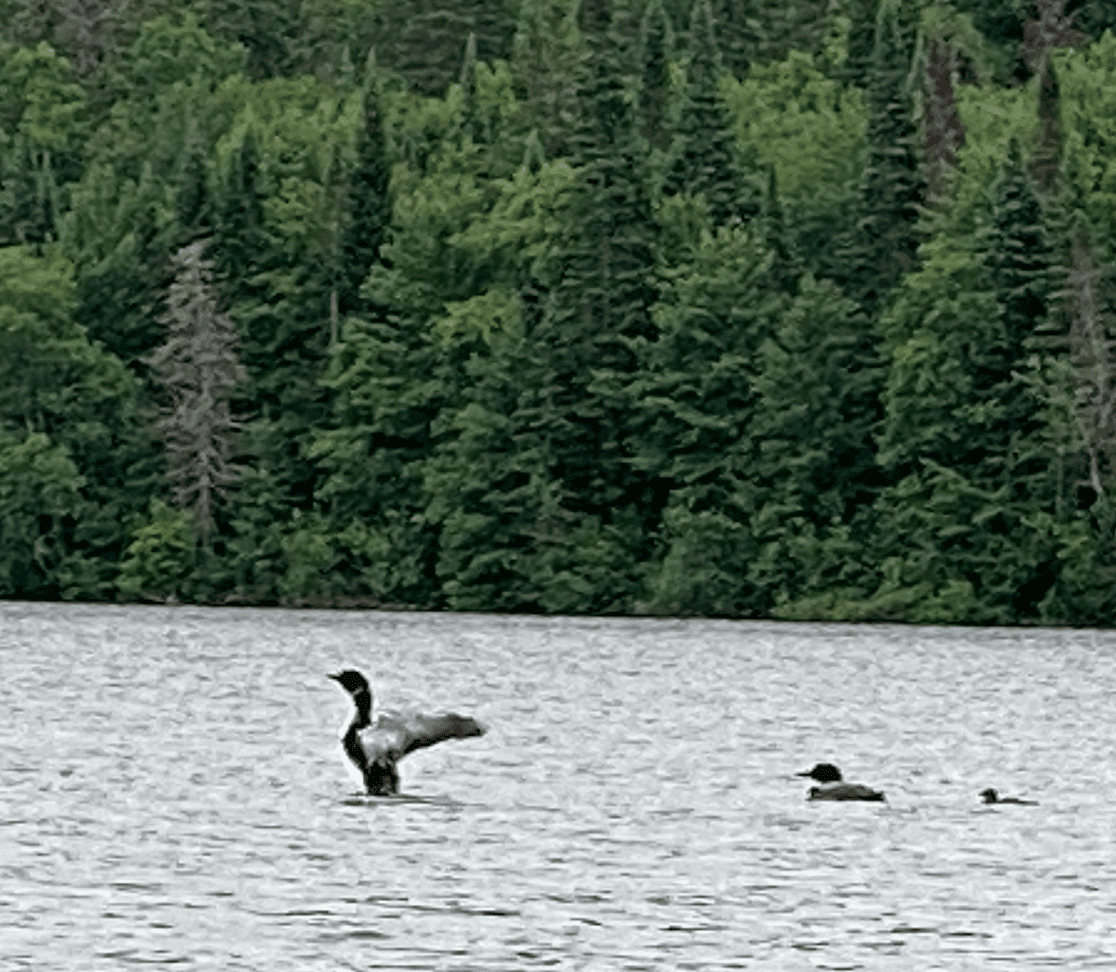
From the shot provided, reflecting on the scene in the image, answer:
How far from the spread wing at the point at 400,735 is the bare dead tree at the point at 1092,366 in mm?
72727

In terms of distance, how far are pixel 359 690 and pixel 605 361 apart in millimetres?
81117

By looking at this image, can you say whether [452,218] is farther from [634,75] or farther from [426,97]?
[426,97]

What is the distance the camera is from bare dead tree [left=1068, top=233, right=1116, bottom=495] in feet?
374

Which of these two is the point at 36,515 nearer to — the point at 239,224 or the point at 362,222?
the point at 239,224

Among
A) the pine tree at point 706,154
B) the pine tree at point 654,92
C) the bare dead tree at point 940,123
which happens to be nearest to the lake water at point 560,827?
the bare dead tree at point 940,123

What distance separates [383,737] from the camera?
1693 inches

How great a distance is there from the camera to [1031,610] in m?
116

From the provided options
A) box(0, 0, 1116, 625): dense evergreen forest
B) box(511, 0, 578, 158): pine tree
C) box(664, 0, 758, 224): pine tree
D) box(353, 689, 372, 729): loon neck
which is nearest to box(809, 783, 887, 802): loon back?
box(353, 689, 372, 729): loon neck

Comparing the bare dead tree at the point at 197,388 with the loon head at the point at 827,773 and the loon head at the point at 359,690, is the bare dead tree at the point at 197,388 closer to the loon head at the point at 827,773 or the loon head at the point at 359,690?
the loon head at the point at 827,773

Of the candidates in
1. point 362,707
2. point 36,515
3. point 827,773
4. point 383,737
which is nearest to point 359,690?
point 362,707

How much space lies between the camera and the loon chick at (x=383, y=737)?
42781mm

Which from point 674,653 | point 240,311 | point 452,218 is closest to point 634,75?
point 452,218

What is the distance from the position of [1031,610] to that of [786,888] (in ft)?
272

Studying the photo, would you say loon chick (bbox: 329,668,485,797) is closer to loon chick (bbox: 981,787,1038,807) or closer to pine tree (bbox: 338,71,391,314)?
loon chick (bbox: 981,787,1038,807)
